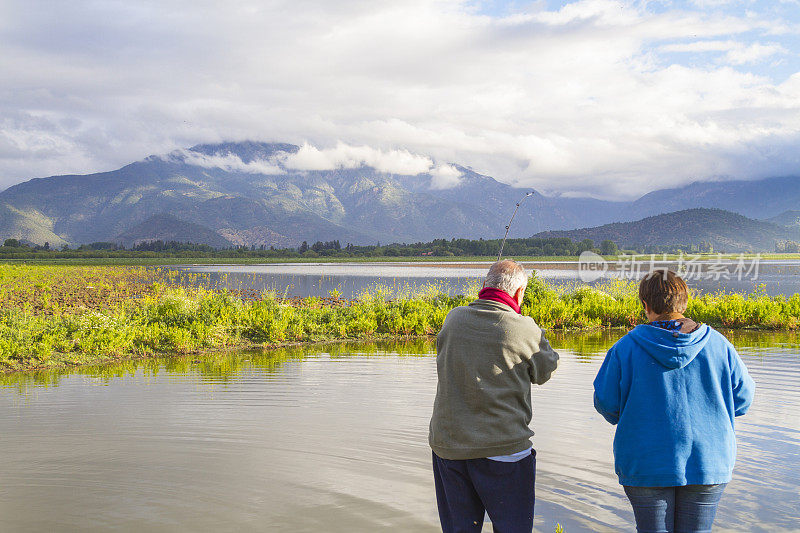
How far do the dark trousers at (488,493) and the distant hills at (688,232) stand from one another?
145502 mm

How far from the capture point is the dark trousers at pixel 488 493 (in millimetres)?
3096

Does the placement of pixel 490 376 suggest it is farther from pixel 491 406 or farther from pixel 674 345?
pixel 674 345

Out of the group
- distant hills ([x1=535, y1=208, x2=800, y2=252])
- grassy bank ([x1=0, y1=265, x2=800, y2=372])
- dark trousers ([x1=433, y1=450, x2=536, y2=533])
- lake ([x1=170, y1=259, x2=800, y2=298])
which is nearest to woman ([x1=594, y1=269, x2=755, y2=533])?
dark trousers ([x1=433, y1=450, x2=536, y2=533])

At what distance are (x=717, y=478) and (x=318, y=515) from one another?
301 centimetres

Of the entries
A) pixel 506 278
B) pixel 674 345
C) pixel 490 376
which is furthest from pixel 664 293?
pixel 490 376

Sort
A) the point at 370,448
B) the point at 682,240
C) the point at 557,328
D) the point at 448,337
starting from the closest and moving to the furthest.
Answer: the point at 448,337, the point at 370,448, the point at 557,328, the point at 682,240

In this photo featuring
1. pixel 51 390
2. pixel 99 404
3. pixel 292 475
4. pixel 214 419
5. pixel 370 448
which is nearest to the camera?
pixel 292 475

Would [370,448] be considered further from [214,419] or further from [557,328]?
[557,328]

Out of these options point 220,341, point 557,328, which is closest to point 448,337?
point 220,341

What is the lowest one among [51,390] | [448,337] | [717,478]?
[51,390]

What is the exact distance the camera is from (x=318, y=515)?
16.0 ft

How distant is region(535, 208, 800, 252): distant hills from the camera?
14700 centimetres

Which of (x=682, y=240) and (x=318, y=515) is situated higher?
(x=682, y=240)

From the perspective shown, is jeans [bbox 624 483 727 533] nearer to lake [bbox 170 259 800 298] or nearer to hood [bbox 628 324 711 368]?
hood [bbox 628 324 711 368]
